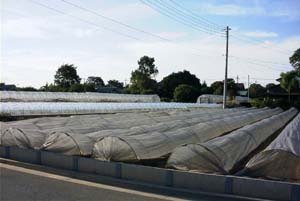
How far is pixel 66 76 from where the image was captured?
247 ft

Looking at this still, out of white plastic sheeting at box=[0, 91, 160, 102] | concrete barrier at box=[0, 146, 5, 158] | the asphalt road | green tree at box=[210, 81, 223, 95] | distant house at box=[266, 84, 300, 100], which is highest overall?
green tree at box=[210, 81, 223, 95]

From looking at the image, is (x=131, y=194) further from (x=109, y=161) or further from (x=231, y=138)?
(x=231, y=138)

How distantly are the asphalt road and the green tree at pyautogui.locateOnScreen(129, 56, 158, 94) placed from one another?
54542mm

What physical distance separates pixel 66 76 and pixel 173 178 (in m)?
70.2

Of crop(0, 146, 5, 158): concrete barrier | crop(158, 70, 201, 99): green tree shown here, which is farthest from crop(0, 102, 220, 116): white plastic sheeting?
crop(158, 70, 201, 99): green tree

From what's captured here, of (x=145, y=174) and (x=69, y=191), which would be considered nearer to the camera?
(x=69, y=191)

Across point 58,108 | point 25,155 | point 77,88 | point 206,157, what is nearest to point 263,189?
point 206,157

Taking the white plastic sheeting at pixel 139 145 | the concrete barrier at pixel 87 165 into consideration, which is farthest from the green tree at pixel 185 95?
the concrete barrier at pixel 87 165

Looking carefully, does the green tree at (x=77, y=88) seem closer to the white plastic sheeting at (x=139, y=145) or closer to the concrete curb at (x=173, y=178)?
the white plastic sheeting at (x=139, y=145)

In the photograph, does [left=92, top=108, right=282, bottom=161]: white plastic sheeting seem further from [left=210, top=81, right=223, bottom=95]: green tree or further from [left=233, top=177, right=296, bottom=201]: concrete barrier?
[left=210, top=81, right=223, bottom=95]: green tree

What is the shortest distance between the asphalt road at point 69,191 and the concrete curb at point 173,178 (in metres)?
0.28

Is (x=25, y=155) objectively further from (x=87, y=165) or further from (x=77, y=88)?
(x=77, y=88)

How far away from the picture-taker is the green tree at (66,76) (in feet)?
244

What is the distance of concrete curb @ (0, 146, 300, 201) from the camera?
21.1 feet
